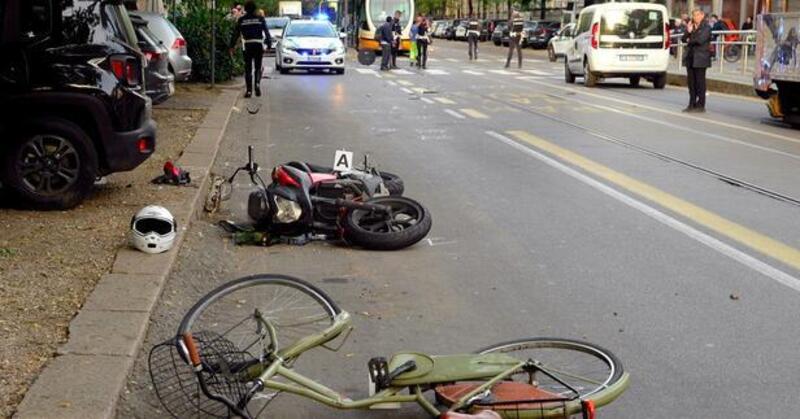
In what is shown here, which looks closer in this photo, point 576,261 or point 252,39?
point 576,261

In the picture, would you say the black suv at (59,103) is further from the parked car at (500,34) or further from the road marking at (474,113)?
the parked car at (500,34)

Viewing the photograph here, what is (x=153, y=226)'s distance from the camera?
745 centimetres

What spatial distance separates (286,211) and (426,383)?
153 inches

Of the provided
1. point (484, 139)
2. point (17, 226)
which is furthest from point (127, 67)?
point (484, 139)

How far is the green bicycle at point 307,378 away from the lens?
14.6ft

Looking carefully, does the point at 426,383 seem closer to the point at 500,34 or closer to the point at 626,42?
the point at 626,42

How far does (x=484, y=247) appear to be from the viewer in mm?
8305

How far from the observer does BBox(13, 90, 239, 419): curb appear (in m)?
4.40

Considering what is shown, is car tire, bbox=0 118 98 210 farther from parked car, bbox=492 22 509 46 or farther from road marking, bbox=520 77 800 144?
parked car, bbox=492 22 509 46

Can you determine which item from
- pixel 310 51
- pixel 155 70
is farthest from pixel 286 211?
pixel 310 51

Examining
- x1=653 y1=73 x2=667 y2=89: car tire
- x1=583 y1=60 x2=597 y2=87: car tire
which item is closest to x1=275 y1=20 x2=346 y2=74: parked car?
x1=583 y1=60 x2=597 y2=87: car tire

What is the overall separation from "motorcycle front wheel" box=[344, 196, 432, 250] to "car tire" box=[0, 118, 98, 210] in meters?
2.27

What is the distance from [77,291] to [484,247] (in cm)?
319

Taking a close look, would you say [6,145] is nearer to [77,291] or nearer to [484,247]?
[77,291]
